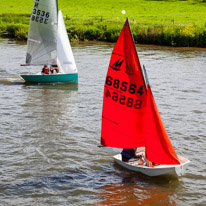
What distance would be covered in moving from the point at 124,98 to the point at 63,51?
19992 millimetres

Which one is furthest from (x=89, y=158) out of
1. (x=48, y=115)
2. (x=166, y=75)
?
(x=166, y=75)

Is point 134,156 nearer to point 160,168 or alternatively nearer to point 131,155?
point 131,155

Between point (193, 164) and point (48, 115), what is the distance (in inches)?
469

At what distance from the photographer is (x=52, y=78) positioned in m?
39.1

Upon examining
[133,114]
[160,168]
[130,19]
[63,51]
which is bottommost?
[160,168]

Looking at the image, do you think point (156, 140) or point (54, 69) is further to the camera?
point (54, 69)

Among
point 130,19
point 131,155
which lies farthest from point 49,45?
point 130,19

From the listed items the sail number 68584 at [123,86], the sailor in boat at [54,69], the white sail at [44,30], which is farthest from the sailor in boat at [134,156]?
the white sail at [44,30]

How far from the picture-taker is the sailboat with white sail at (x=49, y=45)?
3912cm

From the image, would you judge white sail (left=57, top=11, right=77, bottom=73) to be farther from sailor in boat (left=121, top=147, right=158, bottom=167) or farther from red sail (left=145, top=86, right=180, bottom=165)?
red sail (left=145, top=86, right=180, bottom=165)

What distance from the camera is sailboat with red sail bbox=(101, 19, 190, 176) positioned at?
19359mm

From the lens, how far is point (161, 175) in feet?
67.4

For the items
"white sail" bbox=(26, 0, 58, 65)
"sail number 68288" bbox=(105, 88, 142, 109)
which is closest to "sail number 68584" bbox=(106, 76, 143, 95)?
"sail number 68288" bbox=(105, 88, 142, 109)

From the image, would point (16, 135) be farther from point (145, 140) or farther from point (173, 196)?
point (173, 196)
